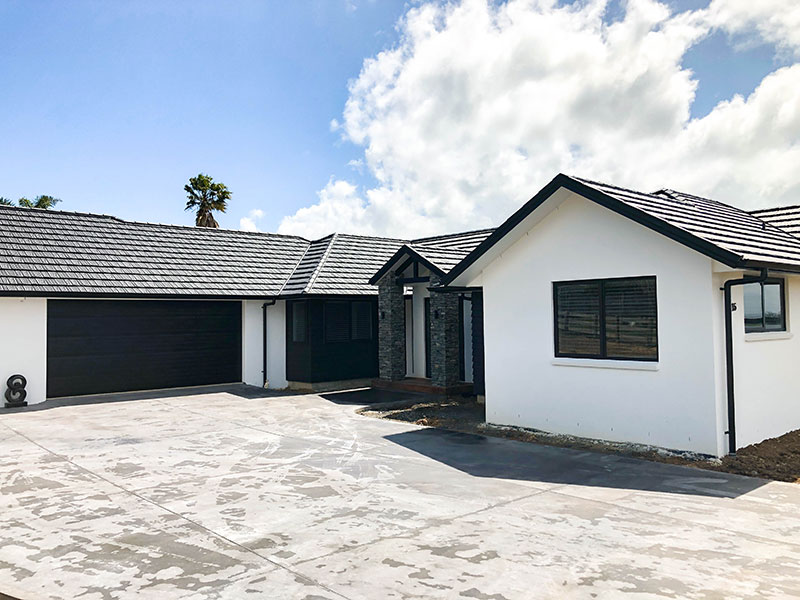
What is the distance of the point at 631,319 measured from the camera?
960cm

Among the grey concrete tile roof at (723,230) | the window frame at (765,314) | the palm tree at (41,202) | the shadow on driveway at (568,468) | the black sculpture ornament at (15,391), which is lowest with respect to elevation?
the shadow on driveway at (568,468)

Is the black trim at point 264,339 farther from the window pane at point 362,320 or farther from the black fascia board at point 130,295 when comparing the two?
the window pane at point 362,320

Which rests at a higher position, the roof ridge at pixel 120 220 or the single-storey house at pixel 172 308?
the roof ridge at pixel 120 220

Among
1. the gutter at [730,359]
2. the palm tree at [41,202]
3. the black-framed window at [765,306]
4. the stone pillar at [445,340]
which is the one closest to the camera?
the gutter at [730,359]

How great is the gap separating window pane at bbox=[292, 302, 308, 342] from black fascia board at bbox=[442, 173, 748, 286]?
24.8 feet

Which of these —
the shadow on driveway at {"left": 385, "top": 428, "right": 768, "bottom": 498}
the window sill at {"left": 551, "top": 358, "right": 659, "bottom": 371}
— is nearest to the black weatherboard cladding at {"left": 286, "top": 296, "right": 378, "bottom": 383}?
the shadow on driveway at {"left": 385, "top": 428, "right": 768, "bottom": 498}

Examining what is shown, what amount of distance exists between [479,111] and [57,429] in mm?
12604

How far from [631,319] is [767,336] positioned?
2277 mm

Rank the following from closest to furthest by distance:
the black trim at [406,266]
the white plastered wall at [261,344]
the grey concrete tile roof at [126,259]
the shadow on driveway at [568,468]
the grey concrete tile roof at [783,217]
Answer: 1. the shadow on driveway at [568,468]
2. the grey concrete tile roof at [783,217]
3. the black trim at [406,266]
4. the grey concrete tile roof at [126,259]
5. the white plastered wall at [261,344]

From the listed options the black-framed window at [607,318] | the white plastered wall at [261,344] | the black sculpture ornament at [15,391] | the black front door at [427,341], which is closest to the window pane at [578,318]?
the black-framed window at [607,318]

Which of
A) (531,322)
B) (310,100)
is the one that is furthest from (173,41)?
(531,322)

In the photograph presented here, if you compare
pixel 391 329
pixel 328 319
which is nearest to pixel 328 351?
pixel 328 319

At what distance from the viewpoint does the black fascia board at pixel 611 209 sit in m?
8.19

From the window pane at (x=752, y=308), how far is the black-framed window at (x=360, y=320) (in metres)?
12.0
